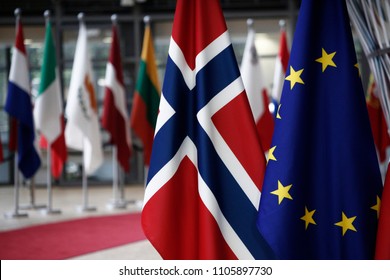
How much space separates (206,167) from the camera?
2.01 metres

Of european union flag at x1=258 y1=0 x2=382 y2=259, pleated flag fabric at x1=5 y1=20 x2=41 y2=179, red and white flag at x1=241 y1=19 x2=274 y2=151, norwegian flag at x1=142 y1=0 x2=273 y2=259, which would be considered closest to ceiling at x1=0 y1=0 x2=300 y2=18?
red and white flag at x1=241 y1=19 x2=274 y2=151

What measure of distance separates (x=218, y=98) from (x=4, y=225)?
5.59m

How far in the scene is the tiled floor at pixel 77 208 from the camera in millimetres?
4878

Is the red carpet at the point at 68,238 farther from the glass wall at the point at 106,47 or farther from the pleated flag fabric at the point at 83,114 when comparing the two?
the glass wall at the point at 106,47

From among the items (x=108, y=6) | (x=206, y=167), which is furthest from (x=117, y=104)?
(x=206, y=167)

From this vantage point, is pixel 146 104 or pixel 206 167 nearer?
pixel 206 167

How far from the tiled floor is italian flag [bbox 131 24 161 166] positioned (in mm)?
1145

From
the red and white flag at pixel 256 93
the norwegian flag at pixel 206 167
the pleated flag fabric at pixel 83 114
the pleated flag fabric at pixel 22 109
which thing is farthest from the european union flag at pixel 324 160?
the pleated flag fabric at pixel 83 114

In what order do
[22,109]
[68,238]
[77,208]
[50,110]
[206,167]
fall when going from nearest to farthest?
[206,167], [68,238], [22,109], [50,110], [77,208]

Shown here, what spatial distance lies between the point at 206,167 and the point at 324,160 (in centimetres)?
40

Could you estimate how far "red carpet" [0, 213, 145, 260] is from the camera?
5035mm

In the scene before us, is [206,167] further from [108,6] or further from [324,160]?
[108,6]

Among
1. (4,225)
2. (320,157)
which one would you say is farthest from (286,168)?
(4,225)

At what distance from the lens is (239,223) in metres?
2.01
